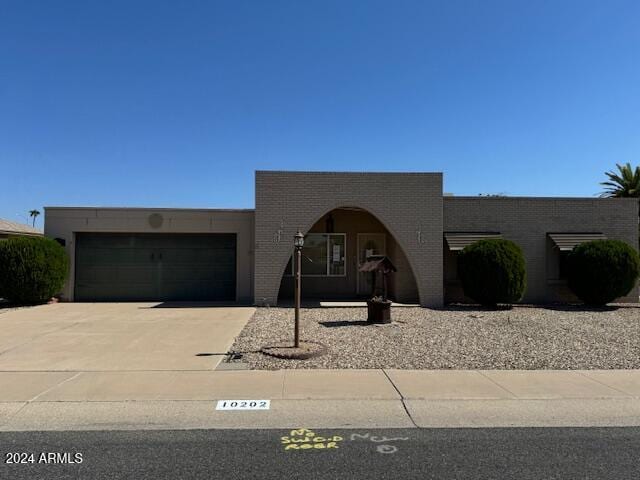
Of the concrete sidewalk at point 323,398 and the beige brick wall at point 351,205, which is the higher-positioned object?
the beige brick wall at point 351,205

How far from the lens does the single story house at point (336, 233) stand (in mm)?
16391

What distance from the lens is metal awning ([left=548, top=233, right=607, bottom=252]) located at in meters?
17.0

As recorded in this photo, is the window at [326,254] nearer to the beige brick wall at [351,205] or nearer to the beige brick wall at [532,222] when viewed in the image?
the beige brick wall at [351,205]

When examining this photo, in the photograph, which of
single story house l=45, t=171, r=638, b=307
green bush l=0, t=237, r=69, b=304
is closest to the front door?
single story house l=45, t=171, r=638, b=307

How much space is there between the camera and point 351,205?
16359mm

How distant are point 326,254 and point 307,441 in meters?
14.1

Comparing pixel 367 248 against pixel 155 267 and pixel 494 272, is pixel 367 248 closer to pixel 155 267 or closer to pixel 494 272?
pixel 494 272

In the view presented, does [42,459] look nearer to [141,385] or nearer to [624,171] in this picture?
[141,385]

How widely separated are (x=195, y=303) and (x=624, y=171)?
26920 millimetres

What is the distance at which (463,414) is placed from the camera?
5918 mm

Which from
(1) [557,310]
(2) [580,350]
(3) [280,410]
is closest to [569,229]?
(1) [557,310]

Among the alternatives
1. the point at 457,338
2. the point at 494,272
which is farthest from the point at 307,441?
the point at 494,272

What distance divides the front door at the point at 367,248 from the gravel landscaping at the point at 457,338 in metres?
3.87

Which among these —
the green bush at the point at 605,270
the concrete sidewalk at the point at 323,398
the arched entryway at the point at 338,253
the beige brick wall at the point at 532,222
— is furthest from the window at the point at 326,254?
the concrete sidewalk at the point at 323,398
